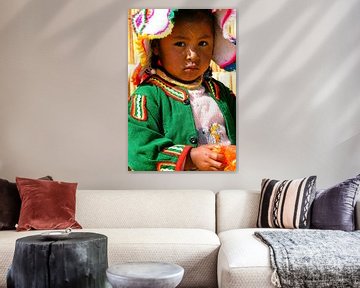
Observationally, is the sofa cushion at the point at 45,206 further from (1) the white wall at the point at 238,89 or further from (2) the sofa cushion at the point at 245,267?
(2) the sofa cushion at the point at 245,267

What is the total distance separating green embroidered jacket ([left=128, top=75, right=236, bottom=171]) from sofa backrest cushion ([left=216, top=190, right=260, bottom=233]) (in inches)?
20.2

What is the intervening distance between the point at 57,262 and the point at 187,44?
239 centimetres

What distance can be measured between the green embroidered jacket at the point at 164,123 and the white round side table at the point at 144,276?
1.92 metres

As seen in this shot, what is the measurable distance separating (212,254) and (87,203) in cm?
114

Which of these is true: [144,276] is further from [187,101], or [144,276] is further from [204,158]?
[187,101]

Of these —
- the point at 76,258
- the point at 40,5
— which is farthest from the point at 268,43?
the point at 76,258

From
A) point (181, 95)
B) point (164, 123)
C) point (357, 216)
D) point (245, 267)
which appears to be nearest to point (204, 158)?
point (164, 123)

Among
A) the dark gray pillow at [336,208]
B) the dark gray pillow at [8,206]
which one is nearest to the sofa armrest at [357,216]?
the dark gray pillow at [336,208]

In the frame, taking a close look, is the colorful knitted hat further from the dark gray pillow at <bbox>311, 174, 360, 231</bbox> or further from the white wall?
the dark gray pillow at <bbox>311, 174, 360, 231</bbox>

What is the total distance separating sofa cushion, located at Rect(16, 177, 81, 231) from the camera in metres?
3.84

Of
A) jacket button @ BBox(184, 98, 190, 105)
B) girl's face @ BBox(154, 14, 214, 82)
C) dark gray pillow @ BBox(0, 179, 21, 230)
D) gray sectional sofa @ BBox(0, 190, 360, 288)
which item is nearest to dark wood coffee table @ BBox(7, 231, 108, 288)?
gray sectional sofa @ BBox(0, 190, 360, 288)

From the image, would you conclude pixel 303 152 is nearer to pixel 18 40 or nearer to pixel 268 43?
pixel 268 43

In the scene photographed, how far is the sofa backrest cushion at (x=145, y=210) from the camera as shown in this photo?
415 cm

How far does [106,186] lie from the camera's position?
182 inches
